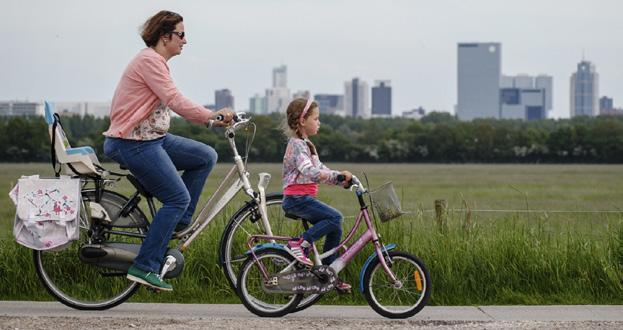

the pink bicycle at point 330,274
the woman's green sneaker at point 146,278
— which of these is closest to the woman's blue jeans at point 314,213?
the pink bicycle at point 330,274

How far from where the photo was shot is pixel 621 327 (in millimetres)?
6434

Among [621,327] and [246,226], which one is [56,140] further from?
[621,327]

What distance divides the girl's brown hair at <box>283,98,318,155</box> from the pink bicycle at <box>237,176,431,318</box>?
477 millimetres

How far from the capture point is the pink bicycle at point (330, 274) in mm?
6797

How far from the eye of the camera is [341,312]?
7.09 m

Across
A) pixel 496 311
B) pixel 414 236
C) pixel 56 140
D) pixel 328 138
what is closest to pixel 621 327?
pixel 496 311

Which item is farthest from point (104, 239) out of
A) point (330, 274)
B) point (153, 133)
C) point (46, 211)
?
point (330, 274)

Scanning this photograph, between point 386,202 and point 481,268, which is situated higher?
point 386,202

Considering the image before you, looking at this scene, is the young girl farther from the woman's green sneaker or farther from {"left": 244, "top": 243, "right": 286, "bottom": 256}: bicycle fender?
the woman's green sneaker

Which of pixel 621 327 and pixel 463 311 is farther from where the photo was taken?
pixel 463 311

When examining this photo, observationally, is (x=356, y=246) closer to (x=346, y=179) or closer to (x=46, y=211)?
(x=346, y=179)

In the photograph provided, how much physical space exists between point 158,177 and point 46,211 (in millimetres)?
727

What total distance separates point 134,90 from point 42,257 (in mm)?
1340

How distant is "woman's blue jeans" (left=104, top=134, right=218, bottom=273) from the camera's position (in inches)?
272
